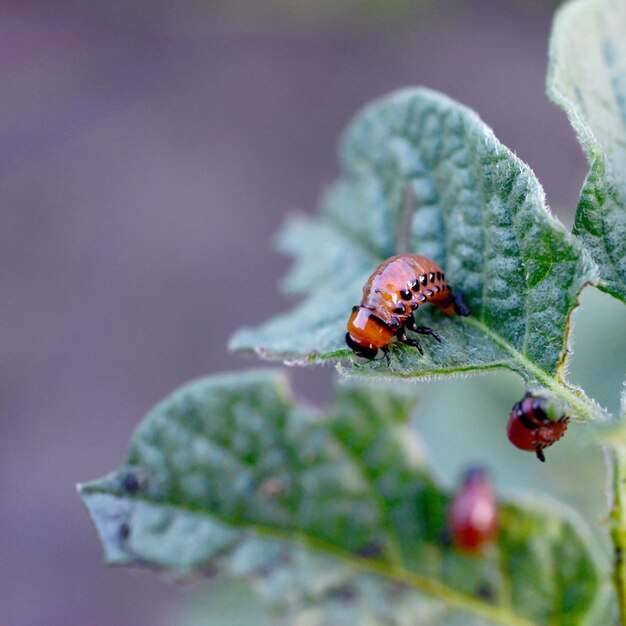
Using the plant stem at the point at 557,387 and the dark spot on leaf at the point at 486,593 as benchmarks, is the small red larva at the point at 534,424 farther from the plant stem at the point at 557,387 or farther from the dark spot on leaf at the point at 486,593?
the dark spot on leaf at the point at 486,593

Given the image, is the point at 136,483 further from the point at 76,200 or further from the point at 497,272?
the point at 76,200

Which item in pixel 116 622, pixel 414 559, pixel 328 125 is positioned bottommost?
pixel 116 622

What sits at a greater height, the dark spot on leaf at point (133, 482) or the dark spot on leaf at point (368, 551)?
the dark spot on leaf at point (133, 482)

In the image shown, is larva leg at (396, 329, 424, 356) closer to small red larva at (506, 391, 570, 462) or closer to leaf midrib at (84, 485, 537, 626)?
small red larva at (506, 391, 570, 462)

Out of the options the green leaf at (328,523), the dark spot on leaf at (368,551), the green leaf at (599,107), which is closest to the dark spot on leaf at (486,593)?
the green leaf at (328,523)

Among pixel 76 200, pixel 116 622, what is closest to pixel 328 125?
pixel 76 200
